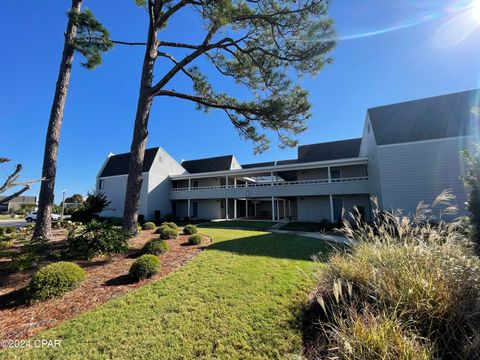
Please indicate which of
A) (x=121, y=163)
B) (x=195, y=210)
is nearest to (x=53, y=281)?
(x=195, y=210)

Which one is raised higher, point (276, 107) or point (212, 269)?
point (276, 107)

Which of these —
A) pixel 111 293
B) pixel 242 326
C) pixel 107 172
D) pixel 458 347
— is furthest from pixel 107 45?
pixel 107 172

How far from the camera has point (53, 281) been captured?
4.45m

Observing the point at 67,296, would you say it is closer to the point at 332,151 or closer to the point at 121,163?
the point at 332,151

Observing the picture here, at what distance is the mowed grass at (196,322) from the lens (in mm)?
3021

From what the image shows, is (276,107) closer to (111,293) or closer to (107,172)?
(111,293)

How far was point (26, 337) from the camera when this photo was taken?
330 cm

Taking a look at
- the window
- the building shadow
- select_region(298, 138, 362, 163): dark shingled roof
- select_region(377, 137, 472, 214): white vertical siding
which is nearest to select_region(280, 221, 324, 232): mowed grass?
select_region(377, 137, 472, 214): white vertical siding

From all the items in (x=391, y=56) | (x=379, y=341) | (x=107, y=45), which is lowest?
(x=379, y=341)

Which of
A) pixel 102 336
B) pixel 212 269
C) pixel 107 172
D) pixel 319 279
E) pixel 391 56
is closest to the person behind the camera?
pixel 102 336

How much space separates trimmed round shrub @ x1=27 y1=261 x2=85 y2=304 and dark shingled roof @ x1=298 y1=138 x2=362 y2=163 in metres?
21.5

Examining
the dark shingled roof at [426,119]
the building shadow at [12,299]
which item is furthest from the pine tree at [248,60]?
the dark shingled roof at [426,119]

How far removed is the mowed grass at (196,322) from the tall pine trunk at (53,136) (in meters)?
5.54

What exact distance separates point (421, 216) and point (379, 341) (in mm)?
2552
